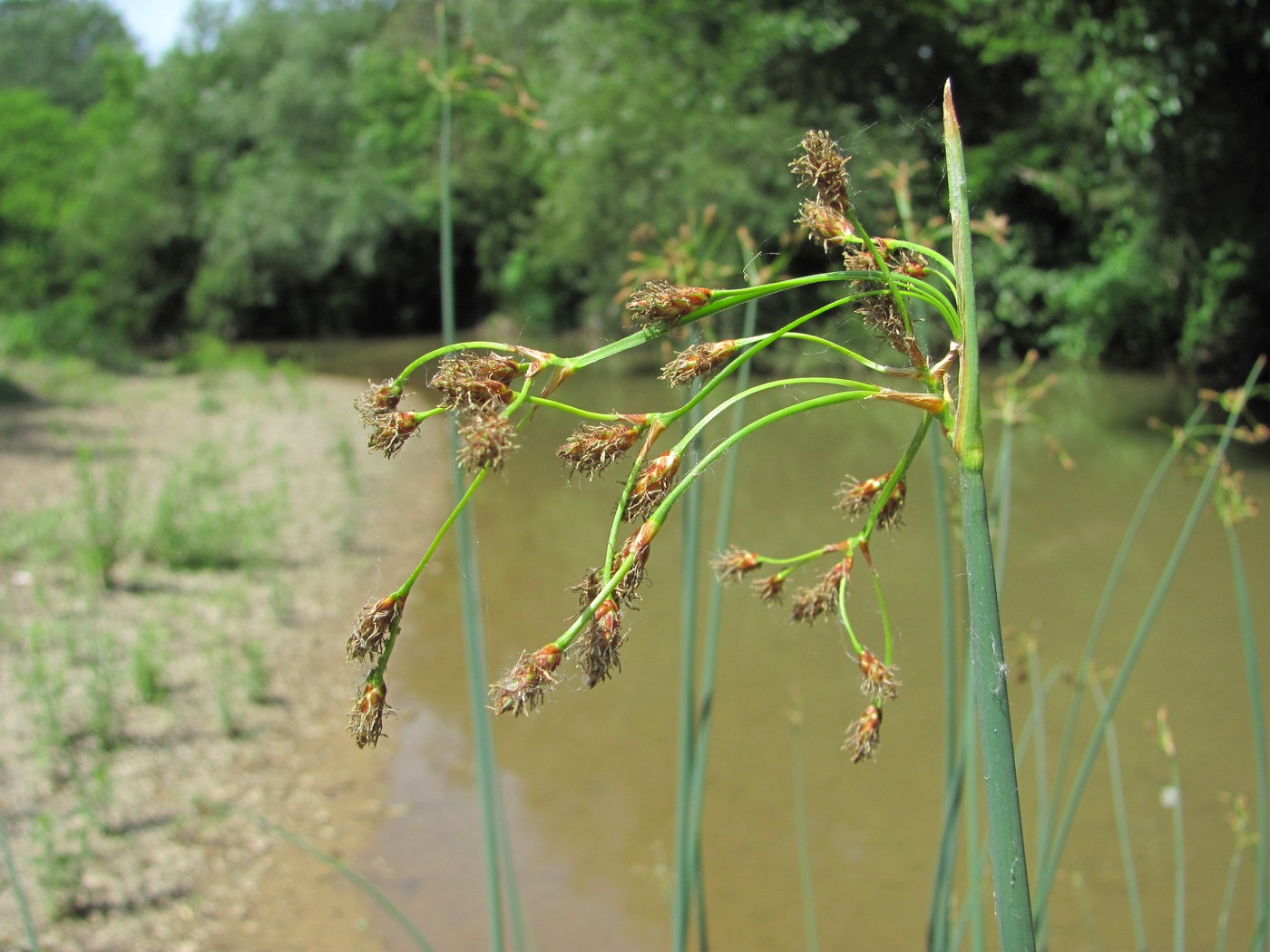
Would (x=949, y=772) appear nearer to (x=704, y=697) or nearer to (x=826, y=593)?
(x=704, y=697)

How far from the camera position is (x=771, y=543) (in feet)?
23.6

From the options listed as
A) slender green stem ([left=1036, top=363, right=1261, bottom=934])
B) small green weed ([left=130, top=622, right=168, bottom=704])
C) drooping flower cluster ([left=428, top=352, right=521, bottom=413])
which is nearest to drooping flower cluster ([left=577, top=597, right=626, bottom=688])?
drooping flower cluster ([left=428, top=352, right=521, bottom=413])

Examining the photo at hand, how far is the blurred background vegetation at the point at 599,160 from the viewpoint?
26.2ft

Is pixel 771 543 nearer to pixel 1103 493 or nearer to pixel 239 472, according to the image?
pixel 1103 493

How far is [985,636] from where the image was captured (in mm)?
474

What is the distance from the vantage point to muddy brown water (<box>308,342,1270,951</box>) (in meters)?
3.94

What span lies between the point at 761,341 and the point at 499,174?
21.9 metres

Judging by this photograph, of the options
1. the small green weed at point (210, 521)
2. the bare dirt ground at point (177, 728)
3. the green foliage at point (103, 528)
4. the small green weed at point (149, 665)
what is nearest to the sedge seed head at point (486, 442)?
the bare dirt ground at point (177, 728)

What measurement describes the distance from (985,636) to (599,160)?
554 inches

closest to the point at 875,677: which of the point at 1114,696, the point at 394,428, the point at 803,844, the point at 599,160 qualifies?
the point at 394,428

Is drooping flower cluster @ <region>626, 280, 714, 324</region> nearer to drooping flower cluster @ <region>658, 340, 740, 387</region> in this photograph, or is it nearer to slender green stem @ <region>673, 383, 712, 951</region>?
drooping flower cluster @ <region>658, 340, 740, 387</region>

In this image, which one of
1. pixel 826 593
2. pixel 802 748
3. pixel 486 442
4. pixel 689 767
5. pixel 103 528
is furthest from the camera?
pixel 103 528

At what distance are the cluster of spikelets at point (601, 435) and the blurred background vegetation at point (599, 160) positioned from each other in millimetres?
138

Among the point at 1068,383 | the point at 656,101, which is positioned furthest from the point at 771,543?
the point at 656,101
